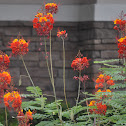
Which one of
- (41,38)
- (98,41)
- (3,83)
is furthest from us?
(41,38)

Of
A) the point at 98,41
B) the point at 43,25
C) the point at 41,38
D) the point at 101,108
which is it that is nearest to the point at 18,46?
the point at 43,25

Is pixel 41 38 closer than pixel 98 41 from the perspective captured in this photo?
No

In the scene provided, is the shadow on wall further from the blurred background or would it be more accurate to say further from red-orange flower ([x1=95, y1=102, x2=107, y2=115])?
red-orange flower ([x1=95, y1=102, x2=107, y2=115])

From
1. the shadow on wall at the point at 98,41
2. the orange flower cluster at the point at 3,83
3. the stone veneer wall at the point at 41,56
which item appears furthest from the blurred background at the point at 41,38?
the orange flower cluster at the point at 3,83

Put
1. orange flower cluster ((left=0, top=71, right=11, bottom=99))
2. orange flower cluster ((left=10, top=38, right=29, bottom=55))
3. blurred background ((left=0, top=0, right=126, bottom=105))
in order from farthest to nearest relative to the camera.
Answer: blurred background ((left=0, top=0, right=126, bottom=105))
orange flower cluster ((left=10, top=38, right=29, bottom=55))
orange flower cluster ((left=0, top=71, right=11, bottom=99))

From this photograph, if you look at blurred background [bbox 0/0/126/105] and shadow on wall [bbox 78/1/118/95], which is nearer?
shadow on wall [bbox 78/1/118/95]

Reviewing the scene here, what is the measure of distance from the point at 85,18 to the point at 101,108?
2811mm

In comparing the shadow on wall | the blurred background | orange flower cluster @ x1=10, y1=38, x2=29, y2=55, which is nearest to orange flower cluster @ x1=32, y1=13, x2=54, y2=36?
orange flower cluster @ x1=10, y1=38, x2=29, y2=55

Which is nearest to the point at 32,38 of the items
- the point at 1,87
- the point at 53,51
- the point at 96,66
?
the point at 53,51

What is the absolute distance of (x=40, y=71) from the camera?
5.00 metres

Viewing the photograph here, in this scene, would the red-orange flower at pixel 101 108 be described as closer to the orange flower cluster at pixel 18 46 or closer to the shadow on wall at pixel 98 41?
the orange flower cluster at pixel 18 46

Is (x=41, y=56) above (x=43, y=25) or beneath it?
beneath

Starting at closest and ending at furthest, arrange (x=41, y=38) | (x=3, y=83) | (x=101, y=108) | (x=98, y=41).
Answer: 1. (x=3, y=83)
2. (x=101, y=108)
3. (x=98, y=41)
4. (x=41, y=38)

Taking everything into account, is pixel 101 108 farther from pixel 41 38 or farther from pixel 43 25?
pixel 41 38
